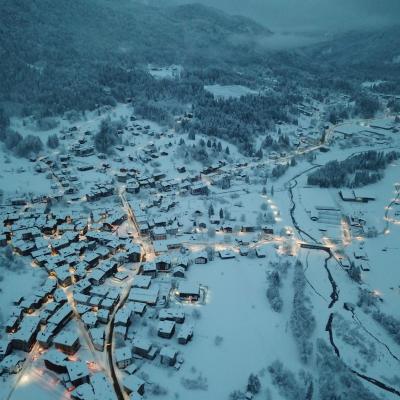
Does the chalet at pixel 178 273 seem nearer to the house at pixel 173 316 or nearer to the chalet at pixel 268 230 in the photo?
the house at pixel 173 316

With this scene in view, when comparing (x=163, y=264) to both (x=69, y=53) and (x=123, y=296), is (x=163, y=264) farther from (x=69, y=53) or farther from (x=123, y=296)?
(x=69, y=53)

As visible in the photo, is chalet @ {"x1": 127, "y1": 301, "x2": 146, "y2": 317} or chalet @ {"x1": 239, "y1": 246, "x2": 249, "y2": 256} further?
chalet @ {"x1": 239, "y1": 246, "x2": 249, "y2": 256}

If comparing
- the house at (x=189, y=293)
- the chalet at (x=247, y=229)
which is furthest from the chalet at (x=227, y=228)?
the house at (x=189, y=293)

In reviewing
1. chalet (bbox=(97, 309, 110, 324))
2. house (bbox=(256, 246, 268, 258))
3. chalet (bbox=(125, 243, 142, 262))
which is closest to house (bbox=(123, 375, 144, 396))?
chalet (bbox=(97, 309, 110, 324))

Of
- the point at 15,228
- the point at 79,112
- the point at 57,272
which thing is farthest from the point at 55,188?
the point at 79,112

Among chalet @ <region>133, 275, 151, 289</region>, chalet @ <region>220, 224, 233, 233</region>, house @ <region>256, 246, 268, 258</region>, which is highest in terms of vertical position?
chalet @ <region>220, 224, 233, 233</region>

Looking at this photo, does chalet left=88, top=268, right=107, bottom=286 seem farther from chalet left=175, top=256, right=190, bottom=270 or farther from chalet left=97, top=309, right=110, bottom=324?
chalet left=175, top=256, right=190, bottom=270

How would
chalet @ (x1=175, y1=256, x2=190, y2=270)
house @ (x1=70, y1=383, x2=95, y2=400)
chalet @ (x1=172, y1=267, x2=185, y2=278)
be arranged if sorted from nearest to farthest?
house @ (x1=70, y1=383, x2=95, y2=400), chalet @ (x1=172, y1=267, x2=185, y2=278), chalet @ (x1=175, y1=256, x2=190, y2=270)

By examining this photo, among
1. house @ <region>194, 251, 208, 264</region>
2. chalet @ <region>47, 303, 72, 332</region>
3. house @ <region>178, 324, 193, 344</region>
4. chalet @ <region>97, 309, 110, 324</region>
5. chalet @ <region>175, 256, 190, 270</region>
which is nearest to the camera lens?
house @ <region>178, 324, 193, 344</region>
